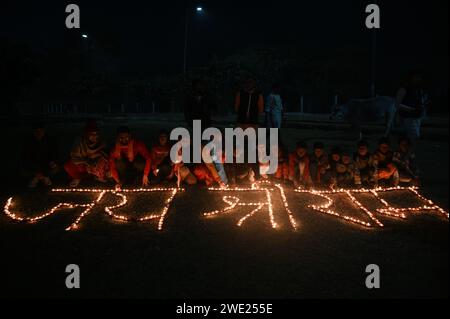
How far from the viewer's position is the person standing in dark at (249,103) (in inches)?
280

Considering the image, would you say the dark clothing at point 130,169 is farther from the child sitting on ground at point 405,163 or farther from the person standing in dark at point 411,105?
the person standing in dark at point 411,105

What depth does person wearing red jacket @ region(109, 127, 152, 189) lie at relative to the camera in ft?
21.3

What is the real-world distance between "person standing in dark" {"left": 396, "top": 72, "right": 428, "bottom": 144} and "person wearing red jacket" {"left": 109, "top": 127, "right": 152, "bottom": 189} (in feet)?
14.9

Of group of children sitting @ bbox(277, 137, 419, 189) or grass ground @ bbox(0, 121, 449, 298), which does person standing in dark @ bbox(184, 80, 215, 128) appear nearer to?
group of children sitting @ bbox(277, 137, 419, 189)

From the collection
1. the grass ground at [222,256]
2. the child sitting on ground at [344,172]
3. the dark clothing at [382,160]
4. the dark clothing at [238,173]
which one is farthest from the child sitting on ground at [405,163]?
the dark clothing at [238,173]

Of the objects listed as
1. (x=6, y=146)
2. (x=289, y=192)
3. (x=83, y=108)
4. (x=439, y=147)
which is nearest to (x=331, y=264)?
(x=289, y=192)

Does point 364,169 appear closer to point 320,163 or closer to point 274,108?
point 320,163

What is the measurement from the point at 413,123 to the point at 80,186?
5.81 meters

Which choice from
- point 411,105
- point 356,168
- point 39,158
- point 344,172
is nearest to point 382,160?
point 356,168

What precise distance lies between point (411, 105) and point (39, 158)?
21.4 ft

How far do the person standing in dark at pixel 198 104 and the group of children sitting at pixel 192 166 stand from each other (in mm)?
743

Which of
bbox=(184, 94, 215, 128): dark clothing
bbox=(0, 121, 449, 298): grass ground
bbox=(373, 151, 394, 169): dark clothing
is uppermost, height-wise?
bbox=(184, 94, 215, 128): dark clothing

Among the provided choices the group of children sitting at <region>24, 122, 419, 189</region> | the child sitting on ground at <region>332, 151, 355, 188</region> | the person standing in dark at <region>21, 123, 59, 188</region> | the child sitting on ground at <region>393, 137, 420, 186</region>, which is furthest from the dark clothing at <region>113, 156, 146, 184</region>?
the child sitting on ground at <region>393, 137, 420, 186</region>
